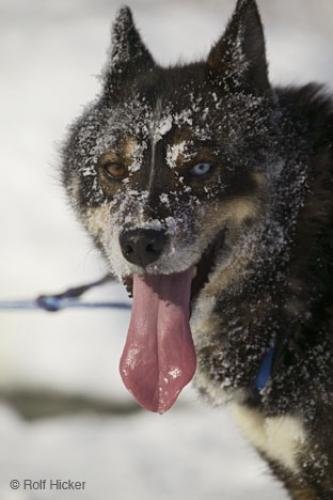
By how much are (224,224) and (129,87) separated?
A: 44 centimetres

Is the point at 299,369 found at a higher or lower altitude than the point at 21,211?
higher

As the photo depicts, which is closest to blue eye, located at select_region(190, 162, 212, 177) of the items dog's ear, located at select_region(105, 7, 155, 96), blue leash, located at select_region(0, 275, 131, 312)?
dog's ear, located at select_region(105, 7, 155, 96)

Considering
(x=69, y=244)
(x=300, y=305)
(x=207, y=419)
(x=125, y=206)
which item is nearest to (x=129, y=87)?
(x=125, y=206)

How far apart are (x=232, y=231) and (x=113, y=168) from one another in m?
0.30

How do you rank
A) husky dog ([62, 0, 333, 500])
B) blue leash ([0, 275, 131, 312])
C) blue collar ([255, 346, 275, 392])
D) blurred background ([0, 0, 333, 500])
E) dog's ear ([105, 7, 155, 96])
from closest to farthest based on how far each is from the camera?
husky dog ([62, 0, 333, 500]) < blue collar ([255, 346, 275, 392]) < dog's ear ([105, 7, 155, 96]) < blue leash ([0, 275, 131, 312]) < blurred background ([0, 0, 333, 500])

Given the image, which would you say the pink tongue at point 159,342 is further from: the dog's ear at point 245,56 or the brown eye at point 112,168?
the dog's ear at point 245,56

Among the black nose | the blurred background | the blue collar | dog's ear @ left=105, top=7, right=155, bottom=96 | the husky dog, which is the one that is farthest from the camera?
the blurred background

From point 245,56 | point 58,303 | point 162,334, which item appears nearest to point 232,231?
point 162,334

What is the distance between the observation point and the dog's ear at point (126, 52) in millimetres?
1985

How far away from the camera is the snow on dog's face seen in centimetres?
166

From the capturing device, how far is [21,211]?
12.0 feet

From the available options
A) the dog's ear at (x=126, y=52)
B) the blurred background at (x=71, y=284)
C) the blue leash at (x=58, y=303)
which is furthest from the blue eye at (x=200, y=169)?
the blue leash at (x=58, y=303)

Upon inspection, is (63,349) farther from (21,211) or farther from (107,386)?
(21,211)

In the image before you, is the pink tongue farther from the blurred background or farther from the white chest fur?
the blurred background
